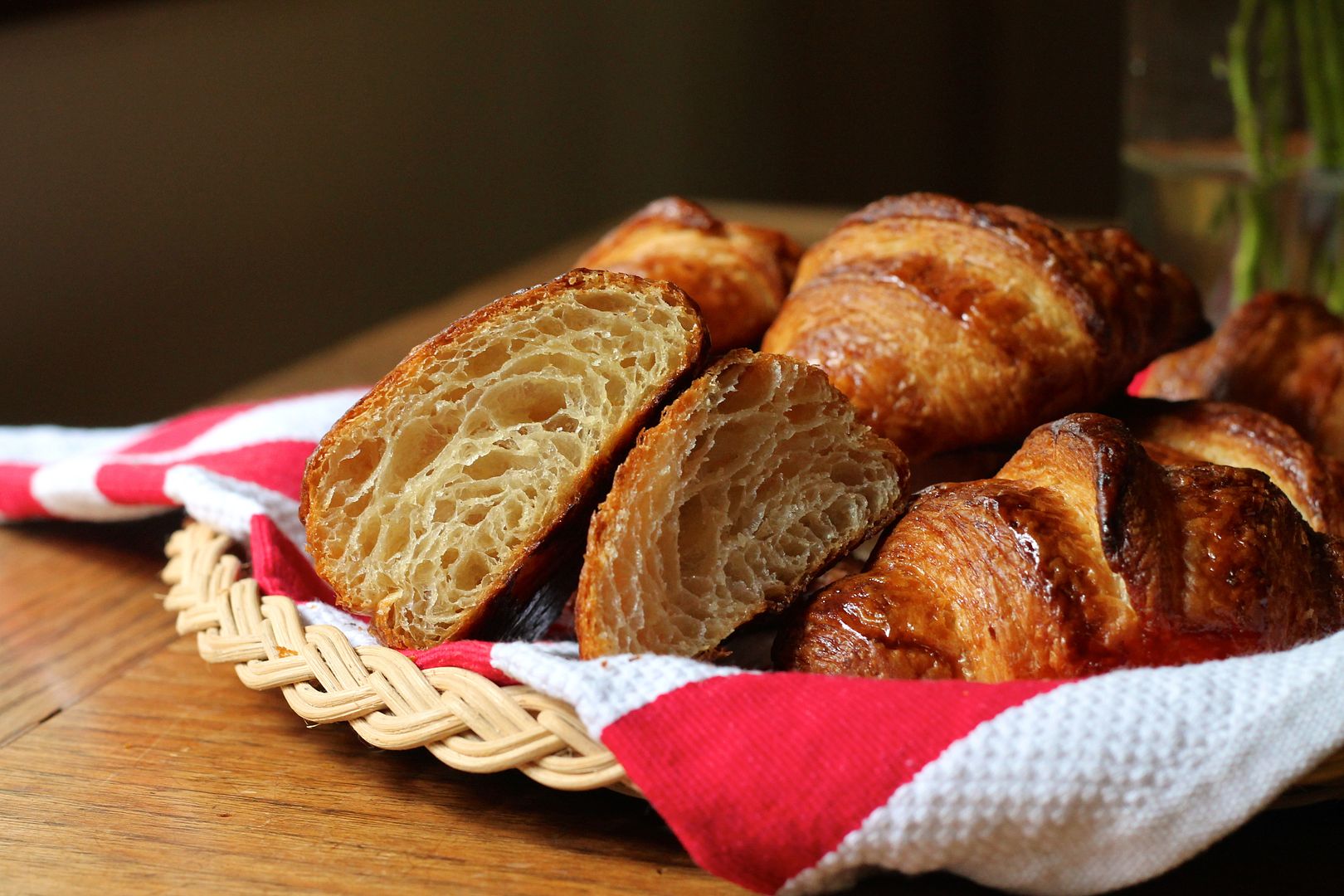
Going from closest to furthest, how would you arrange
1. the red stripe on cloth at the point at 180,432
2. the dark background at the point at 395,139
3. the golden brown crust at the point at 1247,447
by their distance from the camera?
the golden brown crust at the point at 1247,447, the red stripe on cloth at the point at 180,432, the dark background at the point at 395,139

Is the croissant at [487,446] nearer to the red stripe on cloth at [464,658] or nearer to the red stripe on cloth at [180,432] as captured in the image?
the red stripe on cloth at [464,658]

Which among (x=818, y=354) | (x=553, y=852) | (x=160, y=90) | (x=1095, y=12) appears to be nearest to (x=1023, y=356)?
(x=818, y=354)

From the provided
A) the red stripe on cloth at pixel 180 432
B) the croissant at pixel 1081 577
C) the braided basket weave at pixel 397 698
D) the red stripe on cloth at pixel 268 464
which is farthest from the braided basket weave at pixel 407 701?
the red stripe on cloth at pixel 180 432

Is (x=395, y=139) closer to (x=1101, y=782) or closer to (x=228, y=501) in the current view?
(x=228, y=501)

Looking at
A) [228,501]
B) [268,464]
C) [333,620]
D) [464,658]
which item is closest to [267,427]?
[268,464]

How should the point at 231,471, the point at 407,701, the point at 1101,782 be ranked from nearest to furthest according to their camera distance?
the point at 1101,782
the point at 407,701
the point at 231,471

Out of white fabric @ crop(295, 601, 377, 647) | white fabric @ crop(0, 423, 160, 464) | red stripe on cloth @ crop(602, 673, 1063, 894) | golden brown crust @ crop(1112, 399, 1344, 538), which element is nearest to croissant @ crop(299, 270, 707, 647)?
white fabric @ crop(295, 601, 377, 647)

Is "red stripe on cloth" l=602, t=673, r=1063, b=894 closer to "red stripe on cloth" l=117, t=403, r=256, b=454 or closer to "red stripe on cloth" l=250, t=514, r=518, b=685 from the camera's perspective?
"red stripe on cloth" l=250, t=514, r=518, b=685
